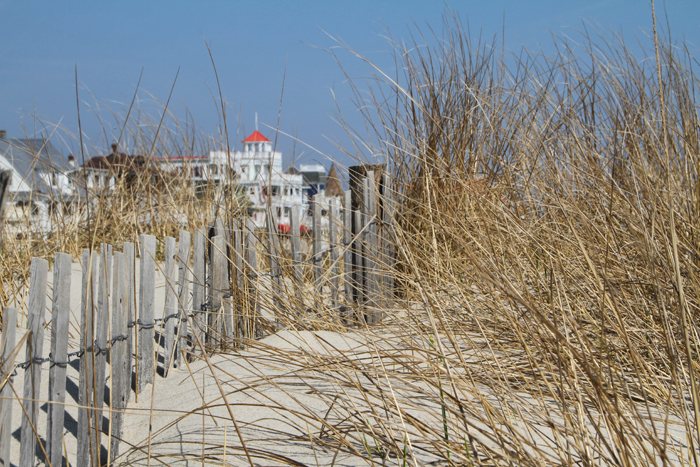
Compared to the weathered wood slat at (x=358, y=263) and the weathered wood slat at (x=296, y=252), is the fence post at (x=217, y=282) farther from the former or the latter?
the weathered wood slat at (x=358, y=263)

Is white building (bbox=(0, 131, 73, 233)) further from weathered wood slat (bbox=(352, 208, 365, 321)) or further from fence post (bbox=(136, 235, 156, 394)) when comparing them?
weathered wood slat (bbox=(352, 208, 365, 321))

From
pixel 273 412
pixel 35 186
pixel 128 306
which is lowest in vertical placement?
pixel 273 412

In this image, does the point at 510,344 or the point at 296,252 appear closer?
the point at 510,344

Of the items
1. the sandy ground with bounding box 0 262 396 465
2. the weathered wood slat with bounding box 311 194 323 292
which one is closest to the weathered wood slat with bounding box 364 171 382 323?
the weathered wood slat with bounding box 311 194 323 292

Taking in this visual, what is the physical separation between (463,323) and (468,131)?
1467mm

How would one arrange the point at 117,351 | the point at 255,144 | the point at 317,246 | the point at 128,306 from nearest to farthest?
1. the point at 117,351
2. the point at 128,306
3. the point at 317,246
4. the point at 255,144

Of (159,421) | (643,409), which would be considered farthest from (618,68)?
(159,421)

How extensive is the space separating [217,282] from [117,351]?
61 centimetres

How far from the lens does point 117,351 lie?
1.73m

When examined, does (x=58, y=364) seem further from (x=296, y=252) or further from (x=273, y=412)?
(x=296, y=252)

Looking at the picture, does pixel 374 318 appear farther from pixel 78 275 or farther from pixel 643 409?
pixel 78 275

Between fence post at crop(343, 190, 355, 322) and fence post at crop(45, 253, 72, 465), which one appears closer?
fence post at crop(45, 253, 72, 465)

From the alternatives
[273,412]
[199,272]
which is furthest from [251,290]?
[273,412]

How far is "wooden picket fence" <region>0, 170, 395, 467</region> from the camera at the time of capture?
1.37 m
